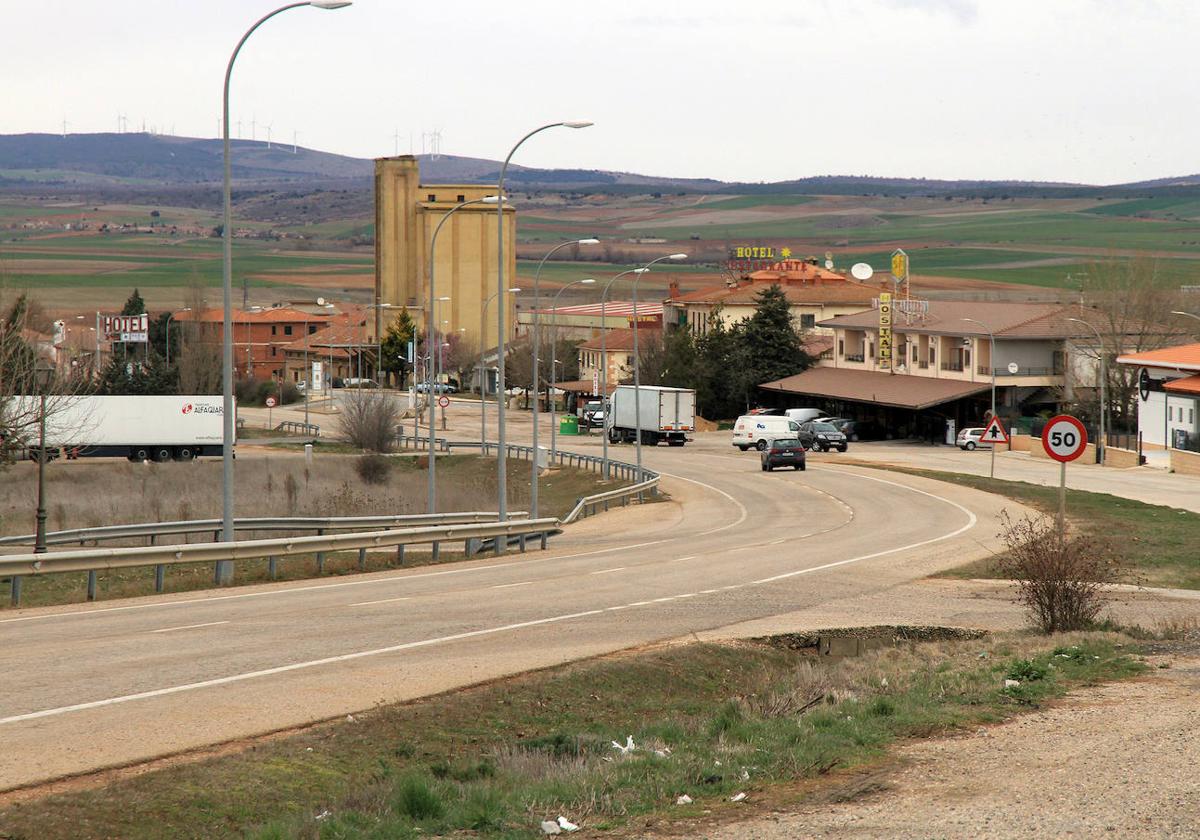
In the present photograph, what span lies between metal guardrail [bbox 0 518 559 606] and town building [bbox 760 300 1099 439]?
52.5 meters

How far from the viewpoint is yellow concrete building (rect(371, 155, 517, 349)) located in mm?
141500

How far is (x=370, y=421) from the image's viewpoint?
81.1 m

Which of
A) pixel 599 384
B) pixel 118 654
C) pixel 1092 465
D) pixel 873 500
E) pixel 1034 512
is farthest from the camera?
pixel 599 384

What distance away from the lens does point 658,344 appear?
375 ft

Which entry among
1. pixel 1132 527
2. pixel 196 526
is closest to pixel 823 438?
pixel 1132 527

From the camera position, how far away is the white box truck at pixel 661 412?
77.9m

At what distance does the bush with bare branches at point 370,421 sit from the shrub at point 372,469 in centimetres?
917

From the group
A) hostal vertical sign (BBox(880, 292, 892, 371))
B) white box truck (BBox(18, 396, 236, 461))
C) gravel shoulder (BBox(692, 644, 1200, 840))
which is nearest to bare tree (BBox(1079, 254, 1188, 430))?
hostal vertical sign (BBox(880, 292, 892, 371))

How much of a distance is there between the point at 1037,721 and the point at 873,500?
33.8 metres

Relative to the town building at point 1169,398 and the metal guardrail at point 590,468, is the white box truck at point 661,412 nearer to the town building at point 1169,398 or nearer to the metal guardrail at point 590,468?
the metal guardrail at point 590,468

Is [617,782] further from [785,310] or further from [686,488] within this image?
[785,310]

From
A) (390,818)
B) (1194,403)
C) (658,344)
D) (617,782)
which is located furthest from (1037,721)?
(658,344)

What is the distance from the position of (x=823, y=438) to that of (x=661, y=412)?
9.23 m

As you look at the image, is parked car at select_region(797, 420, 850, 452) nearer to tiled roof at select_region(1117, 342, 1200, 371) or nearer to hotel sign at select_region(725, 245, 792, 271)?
tiled roof at select_region(1117, 342, 1200, 371)
